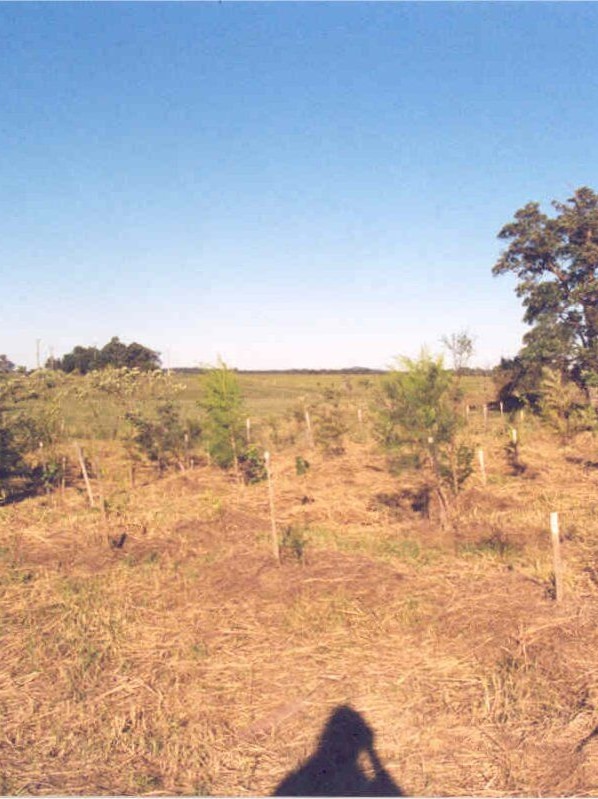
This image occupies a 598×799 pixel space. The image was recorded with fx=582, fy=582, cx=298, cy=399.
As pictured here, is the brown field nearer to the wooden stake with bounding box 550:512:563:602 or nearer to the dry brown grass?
the dry brown grass

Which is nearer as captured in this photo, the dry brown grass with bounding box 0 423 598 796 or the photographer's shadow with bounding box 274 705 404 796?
the photographer's shadow with bounding box 274 705 404 796

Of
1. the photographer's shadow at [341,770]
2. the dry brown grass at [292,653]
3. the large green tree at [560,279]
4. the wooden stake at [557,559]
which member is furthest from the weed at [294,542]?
the large green tree at [560,279]

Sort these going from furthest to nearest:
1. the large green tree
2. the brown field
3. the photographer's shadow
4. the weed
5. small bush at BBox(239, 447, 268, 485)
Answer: the large green tree
small bush at BBox(239, 447, 268, 485)
the weed
the brown field
the photographer's shadow

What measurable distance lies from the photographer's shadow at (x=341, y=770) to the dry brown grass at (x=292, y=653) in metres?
0.08

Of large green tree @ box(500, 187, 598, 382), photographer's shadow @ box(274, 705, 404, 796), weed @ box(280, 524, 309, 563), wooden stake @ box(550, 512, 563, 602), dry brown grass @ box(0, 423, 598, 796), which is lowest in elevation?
photographer's shadow @ box(274, 705, 404, 796)

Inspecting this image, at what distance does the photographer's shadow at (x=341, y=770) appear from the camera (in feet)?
11.6

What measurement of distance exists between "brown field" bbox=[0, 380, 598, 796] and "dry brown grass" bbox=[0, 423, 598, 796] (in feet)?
0.06

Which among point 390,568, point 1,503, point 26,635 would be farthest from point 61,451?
point 390,568

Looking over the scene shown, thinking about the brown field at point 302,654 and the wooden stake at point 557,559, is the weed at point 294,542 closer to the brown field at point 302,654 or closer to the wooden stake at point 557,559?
the brown field at point 302,654

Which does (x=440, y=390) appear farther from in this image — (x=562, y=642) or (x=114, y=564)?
(x=114, y=564)

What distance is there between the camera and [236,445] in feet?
43.7

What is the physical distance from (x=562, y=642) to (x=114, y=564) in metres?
5.49

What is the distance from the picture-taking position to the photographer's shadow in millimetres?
3549

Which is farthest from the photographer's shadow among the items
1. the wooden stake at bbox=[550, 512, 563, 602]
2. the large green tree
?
the large green tree
